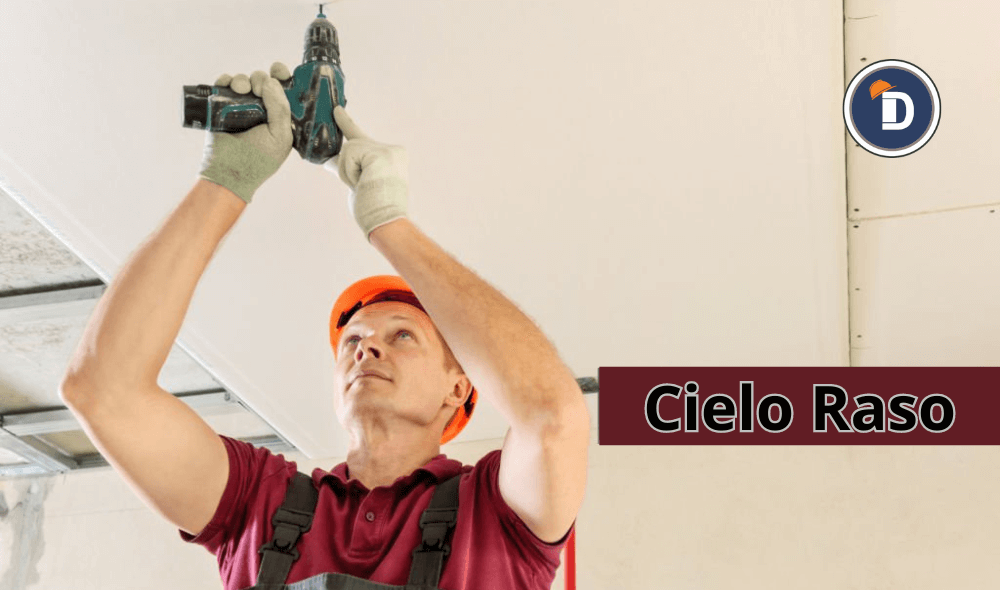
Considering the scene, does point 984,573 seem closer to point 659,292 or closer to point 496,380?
point 659,292

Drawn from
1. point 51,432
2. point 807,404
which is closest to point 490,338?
point 807,404

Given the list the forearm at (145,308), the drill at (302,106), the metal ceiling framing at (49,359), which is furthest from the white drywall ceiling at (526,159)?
the forearm at (145,308)

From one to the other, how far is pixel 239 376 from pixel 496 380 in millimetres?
2675

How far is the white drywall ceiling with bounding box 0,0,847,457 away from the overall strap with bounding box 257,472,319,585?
114 centimetres

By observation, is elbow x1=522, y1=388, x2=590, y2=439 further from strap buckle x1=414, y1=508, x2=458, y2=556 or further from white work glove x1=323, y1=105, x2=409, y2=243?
white work glove x1=323, y1=105, x2=409, y2=243

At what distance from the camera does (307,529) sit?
1.69m

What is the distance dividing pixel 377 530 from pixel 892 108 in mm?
1712

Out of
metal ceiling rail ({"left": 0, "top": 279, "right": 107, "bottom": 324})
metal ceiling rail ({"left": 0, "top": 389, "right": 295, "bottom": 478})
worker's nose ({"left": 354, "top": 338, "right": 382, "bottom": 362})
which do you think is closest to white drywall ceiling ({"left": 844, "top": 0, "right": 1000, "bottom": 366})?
worker's nose ({"left": 354, "top": 338, "right": 382, "bottom": 362})

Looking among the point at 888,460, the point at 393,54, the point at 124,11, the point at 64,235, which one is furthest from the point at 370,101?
the point at 888,460

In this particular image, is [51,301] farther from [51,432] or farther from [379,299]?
[379,299]

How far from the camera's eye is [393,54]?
8.42ft

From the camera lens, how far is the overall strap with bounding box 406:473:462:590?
5.14 ft

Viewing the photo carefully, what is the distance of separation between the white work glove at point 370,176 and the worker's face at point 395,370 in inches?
12.2

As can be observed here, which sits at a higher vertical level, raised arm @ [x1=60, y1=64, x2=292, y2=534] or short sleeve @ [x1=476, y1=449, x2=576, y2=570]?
raised arm @ [x1=60, y1=64, x2=292, y2=534]
